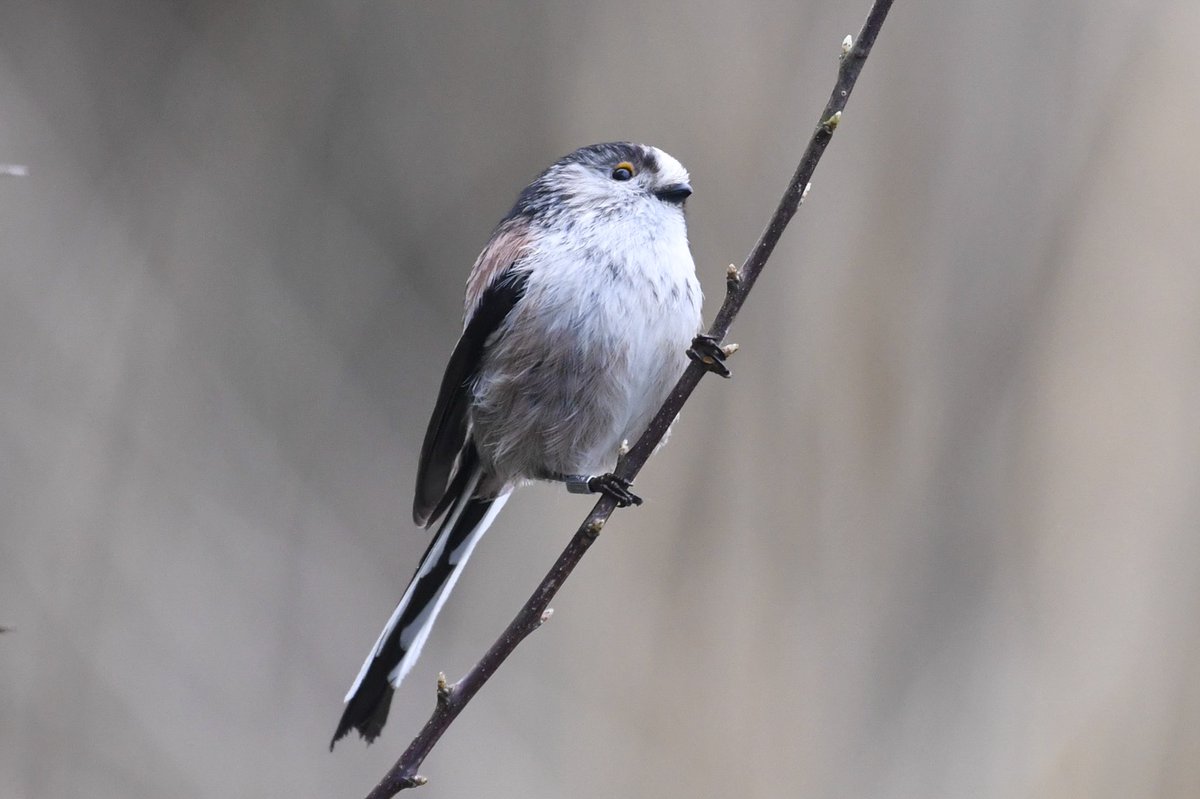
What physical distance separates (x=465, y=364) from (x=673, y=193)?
62cm

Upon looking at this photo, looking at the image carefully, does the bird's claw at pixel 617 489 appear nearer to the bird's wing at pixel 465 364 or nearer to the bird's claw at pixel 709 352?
the bird's claw at pixel 709 352

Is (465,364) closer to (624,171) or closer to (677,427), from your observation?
(624,171)

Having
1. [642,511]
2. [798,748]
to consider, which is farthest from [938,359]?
[798,748]

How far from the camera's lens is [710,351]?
178cm

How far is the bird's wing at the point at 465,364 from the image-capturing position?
2434 mm

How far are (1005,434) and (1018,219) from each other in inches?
26.6

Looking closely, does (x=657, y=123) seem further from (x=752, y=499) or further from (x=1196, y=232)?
(x=1196, y=232)

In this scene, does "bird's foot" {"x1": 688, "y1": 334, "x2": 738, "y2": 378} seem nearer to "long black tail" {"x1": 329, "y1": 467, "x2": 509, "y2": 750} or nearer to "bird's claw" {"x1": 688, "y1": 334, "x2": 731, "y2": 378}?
"bird's claw" {"x1": 688, "y1": 334, "x2": 731, "y2": 378}

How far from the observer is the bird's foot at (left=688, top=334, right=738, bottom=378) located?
1759 millimetres

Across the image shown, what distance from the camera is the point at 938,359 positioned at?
3.38 metres

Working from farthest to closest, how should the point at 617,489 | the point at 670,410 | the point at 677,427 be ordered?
the point at 677,427, the point at 617,489, the point at 670,410

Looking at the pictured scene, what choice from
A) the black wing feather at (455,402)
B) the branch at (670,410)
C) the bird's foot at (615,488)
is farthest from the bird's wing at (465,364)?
the branch at (670,410)

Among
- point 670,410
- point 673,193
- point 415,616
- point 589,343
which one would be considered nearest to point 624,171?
point 673,193

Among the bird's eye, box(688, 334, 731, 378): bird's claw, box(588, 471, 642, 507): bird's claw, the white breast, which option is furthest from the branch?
the bird's eye
